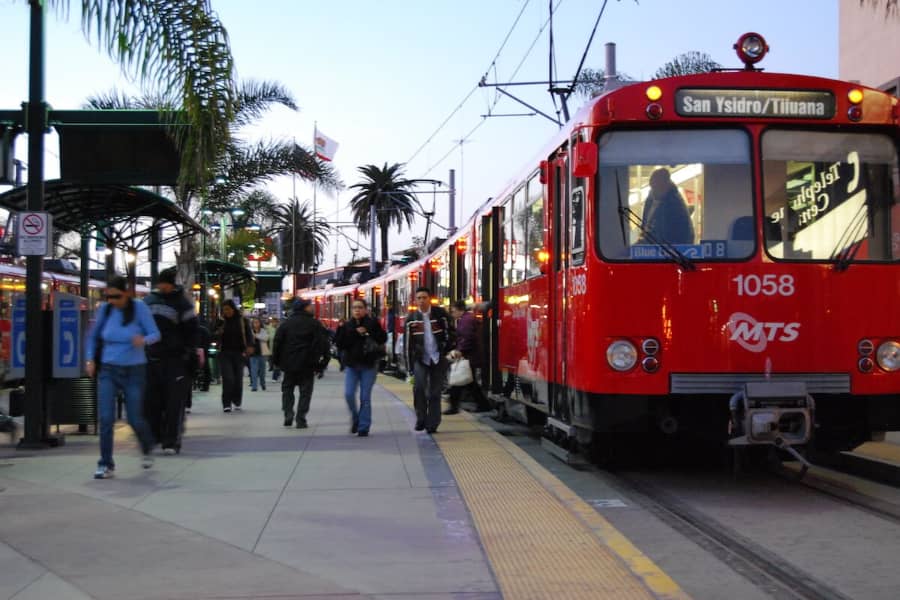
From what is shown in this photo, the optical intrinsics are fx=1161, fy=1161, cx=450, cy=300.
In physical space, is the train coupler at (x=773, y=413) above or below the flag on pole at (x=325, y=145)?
below

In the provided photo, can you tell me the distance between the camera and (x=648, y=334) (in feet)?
30.0

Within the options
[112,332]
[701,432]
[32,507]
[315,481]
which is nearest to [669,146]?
[701,432]

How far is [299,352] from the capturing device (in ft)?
50.1

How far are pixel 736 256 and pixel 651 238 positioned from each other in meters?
0.68

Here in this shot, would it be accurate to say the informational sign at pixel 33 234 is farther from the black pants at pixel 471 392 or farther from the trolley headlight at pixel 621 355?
the black pants at pixel 471 392

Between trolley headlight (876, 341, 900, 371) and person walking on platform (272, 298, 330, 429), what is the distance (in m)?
7.80

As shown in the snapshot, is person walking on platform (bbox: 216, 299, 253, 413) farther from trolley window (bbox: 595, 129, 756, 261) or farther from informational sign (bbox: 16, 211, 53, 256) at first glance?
trolley window (bbox: 595, 129, 756, 261)

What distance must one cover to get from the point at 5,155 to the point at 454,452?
18.4ft

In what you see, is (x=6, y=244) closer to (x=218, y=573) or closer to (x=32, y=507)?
(x=32, y=507)

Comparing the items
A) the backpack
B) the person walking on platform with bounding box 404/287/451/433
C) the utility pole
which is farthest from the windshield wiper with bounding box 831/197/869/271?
the utility pole

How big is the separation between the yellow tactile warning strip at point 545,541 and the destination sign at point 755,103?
323 centimetres

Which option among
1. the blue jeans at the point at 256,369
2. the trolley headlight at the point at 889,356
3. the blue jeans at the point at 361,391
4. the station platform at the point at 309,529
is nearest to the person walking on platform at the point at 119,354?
the station platform at the point at 309,529

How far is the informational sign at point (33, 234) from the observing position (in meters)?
11.8

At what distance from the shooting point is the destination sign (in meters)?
9.36
